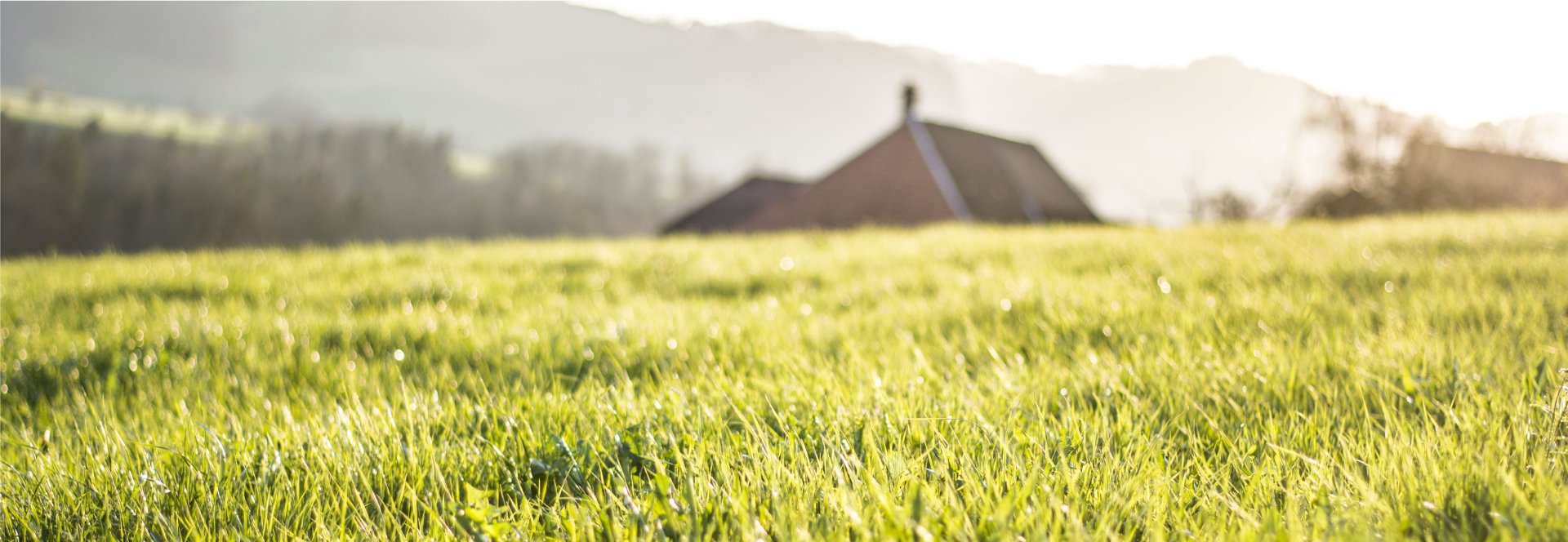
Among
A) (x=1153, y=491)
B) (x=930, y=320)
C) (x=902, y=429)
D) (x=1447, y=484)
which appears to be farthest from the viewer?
(x=930, y=320)

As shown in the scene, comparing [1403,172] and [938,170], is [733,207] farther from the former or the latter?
[1403,172]

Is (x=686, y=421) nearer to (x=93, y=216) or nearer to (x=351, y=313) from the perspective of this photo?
(x=351, y=313)

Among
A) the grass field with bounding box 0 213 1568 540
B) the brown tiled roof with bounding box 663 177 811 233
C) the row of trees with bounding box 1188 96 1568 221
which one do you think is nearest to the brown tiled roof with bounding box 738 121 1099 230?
the brown tiled roof with bounding box 663 177 811 233

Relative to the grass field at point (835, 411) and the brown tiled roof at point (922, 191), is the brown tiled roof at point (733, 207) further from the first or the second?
the grass field at point (835, 411)

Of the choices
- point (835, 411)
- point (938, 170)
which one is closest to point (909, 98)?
point (938, 170)

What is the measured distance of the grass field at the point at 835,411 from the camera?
4.64 ft

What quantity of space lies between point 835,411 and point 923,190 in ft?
91.6

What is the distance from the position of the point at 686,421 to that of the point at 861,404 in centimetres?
52

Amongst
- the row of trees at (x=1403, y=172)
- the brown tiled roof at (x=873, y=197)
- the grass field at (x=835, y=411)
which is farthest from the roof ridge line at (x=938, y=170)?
the grass field at (x=835, y=411)

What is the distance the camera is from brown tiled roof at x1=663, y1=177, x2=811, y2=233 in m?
40.7

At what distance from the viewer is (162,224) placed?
87.8 m

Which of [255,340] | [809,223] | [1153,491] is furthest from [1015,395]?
[809,223]

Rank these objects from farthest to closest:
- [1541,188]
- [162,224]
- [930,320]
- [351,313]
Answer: [162,224] → [1541,188] → [351,313] → [930,320]

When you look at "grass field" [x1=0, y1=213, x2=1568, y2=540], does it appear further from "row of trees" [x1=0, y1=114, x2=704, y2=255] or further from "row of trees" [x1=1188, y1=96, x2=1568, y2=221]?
"row of trees" [x1=0, y1=114, x2=704, y2=255]
